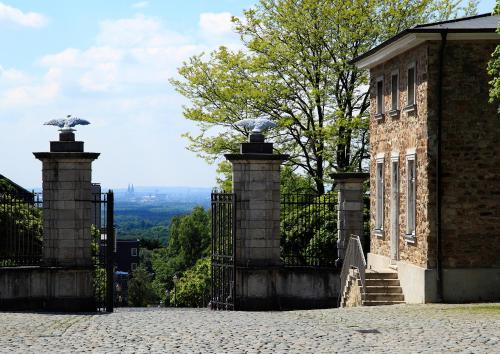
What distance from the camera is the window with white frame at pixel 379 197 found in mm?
28828

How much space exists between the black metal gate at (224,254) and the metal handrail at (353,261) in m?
3.02

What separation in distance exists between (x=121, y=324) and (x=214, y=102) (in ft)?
76.7

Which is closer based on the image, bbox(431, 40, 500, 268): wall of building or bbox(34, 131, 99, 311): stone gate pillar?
bbox(431, 40, 500, 268): wall of building

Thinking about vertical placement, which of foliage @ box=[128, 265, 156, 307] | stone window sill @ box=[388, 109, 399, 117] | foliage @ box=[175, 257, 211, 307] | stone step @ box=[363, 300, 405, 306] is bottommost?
foliage @ box=[128, 265, 156, 307]

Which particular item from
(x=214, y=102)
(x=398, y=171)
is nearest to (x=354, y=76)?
(x=214, y=102)

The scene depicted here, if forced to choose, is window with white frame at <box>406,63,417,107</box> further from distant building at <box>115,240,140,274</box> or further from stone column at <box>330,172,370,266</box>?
distant building at <box>115,240,140,274</box>

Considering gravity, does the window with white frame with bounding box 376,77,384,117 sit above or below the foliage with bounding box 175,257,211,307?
above

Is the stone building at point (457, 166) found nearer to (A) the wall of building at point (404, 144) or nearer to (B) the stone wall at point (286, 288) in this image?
(A) the wall of building at point (404, 144)

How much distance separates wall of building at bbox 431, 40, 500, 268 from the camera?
2356cm

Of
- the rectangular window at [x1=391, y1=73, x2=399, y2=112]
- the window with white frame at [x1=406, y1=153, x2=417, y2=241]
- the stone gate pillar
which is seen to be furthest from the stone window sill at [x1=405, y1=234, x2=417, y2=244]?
the stone gate pillar

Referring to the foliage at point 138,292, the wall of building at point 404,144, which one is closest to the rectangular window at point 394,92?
the wall of building at point 404,144

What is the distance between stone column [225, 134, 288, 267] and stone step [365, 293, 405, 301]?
2638 millimetres

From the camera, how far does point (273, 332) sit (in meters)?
17.8

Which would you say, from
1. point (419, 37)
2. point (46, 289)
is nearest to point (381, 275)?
point (419, 37)
